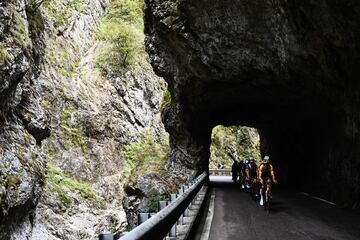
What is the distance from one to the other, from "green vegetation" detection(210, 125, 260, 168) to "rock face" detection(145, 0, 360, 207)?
29.9 meters

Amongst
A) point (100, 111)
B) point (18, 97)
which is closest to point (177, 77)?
point (18, 97)

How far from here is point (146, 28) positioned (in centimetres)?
2489

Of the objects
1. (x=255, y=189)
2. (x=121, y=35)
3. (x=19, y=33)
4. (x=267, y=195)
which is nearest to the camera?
(x=267, y=195)

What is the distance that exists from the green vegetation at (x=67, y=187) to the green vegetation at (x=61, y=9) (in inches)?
822

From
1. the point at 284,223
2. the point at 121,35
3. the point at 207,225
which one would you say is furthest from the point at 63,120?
the point at 284,223

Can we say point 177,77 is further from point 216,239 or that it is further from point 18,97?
point 216,239

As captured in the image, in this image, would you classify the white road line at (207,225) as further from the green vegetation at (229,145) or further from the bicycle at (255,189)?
the green vegetation at (229,145)

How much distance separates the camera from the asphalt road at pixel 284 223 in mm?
9289

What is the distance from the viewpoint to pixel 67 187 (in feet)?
107

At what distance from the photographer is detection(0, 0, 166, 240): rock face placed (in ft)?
54.7

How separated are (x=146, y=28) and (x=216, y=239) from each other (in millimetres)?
18140

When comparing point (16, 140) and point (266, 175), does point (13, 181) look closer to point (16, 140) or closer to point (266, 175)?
point (16, 140)

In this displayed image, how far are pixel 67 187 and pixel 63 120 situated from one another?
9.12 metres

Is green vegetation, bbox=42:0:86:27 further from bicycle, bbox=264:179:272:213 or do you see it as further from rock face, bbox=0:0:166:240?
bicycle, bbox=264:179:272:213
